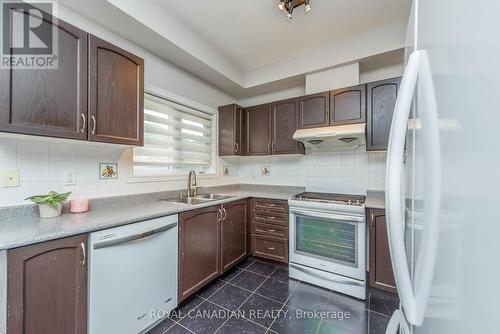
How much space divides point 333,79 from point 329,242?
1.91 metres

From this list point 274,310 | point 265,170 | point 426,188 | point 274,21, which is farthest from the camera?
point 265,170

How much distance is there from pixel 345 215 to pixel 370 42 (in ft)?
6.07

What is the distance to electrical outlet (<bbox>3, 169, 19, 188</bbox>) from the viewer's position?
1.30 metres

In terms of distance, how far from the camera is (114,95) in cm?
157

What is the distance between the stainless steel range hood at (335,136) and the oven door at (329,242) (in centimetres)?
85

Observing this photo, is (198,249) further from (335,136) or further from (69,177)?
(335,136)

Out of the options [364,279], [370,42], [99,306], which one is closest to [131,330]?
[99,306]

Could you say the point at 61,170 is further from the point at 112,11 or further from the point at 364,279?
the point at 364,279

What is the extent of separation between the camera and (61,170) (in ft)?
5.09

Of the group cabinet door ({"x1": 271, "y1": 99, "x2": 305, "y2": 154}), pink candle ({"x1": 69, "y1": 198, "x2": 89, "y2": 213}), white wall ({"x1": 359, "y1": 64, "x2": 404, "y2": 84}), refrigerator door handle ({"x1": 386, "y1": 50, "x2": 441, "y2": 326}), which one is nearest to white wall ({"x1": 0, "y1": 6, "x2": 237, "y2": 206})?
pink candle ({"x1": 69, "y1": 198, "x2": 89, "y2": 213})

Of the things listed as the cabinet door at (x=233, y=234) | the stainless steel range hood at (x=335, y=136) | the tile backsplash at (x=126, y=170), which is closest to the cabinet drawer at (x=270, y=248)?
the cabinet door at (x=233, y=234)

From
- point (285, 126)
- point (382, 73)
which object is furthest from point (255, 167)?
point (382, 73)

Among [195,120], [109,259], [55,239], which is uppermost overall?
[195,120]

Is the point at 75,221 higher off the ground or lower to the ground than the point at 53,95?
lower
